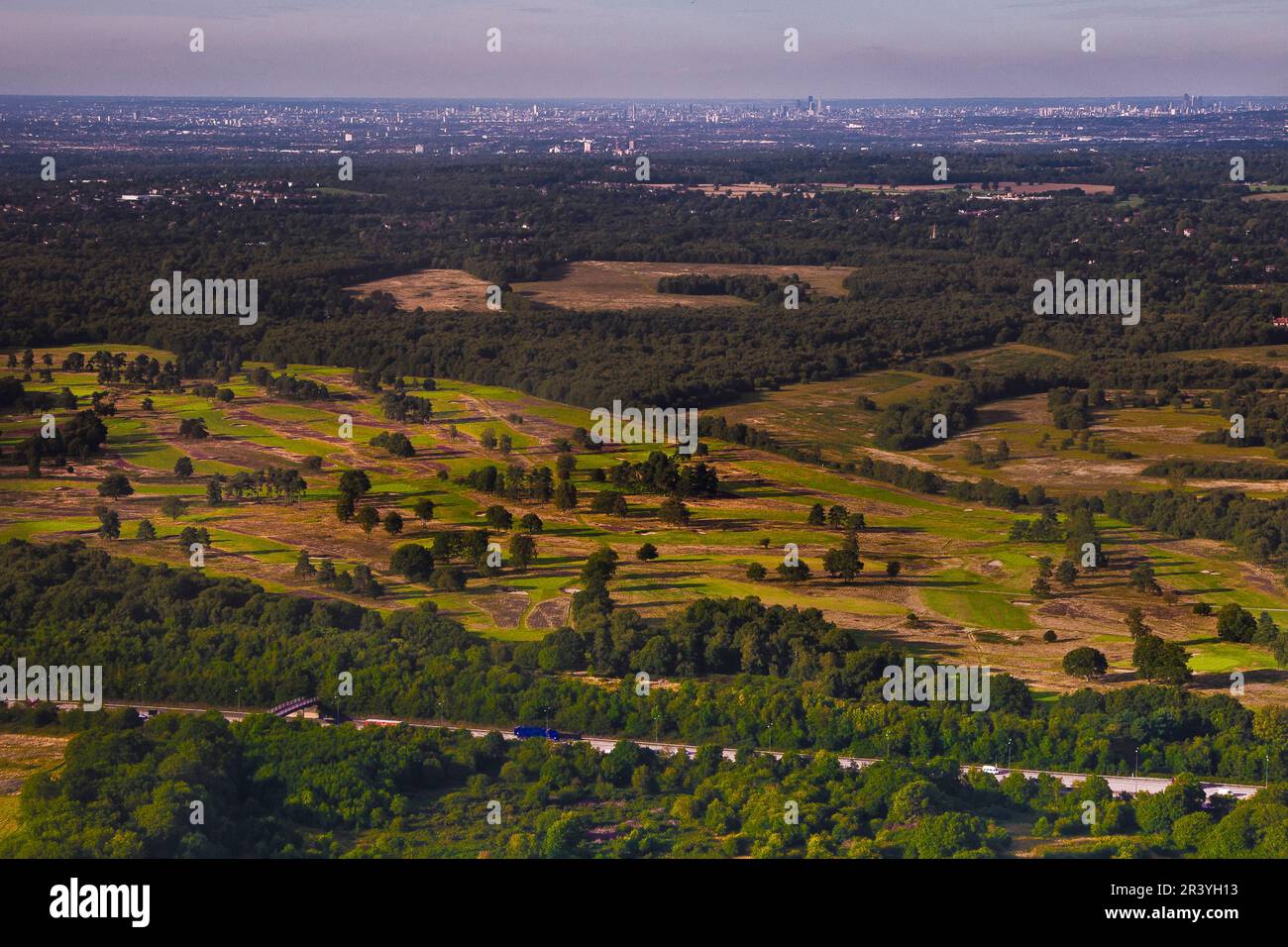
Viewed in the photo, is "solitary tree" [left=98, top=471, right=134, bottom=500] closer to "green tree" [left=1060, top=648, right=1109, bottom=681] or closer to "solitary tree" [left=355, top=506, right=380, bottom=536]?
"solitary tree" [left=355, top=506, right=380, bottom=536]

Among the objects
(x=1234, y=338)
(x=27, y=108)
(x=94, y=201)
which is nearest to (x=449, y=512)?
(x=1234, y=338)

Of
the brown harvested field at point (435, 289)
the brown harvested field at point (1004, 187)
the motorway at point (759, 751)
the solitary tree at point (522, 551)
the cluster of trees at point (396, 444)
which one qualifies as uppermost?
the brown harvested field at point (1004, 187)

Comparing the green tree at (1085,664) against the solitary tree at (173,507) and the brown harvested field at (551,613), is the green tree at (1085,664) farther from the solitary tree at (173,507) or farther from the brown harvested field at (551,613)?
the solitary tree at (173,507)

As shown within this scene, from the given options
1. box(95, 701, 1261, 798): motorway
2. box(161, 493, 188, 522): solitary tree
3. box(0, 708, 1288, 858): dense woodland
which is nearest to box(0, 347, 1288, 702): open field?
box(161, 493, 188, 522): solitary tree

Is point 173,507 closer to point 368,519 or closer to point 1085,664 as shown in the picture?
point 368,519

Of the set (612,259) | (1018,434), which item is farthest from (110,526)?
(612,259)

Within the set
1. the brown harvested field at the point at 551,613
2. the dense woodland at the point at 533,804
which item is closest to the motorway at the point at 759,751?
the dense woodland at the point at 533,804
